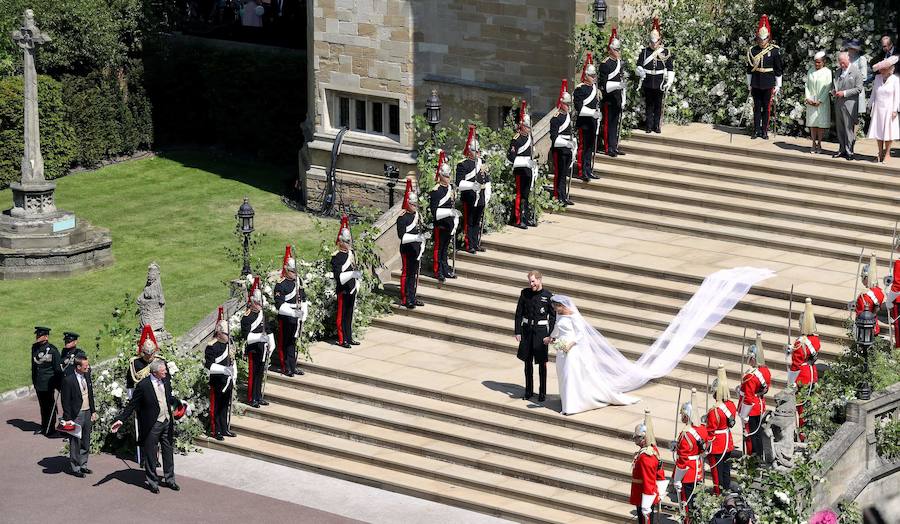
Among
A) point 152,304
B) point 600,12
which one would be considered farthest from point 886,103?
point 152,304

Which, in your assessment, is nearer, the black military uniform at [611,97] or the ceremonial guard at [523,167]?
the ceremonial guard at [523,167]

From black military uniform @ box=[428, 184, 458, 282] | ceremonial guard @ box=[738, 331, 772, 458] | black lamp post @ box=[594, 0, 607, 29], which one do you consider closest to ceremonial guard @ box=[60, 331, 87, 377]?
black military uniform @ box=[428, 184, 458, 282]

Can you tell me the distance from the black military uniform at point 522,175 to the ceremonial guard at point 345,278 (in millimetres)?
3377

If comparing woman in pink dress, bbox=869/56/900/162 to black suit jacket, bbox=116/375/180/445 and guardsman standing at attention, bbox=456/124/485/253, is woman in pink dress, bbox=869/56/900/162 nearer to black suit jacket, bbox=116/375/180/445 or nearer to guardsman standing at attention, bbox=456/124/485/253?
guardsman standing at attention, bbox=456/124/485/253

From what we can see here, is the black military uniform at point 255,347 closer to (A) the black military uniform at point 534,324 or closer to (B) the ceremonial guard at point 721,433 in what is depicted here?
(A) the black military uniform at point 534,324

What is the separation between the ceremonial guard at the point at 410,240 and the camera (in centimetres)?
2769

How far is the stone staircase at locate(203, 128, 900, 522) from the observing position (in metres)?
24.1

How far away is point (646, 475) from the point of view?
21578 millimetres

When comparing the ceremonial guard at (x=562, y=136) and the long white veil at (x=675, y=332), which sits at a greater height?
the ceremonial guard at (x=562, y=136)

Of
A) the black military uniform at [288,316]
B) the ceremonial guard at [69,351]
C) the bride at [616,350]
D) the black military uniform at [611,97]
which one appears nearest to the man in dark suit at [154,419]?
the ceremonial guard at [69,351]

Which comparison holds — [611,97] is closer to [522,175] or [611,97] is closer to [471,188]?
[522,175]

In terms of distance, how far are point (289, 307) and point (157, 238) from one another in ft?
31.5

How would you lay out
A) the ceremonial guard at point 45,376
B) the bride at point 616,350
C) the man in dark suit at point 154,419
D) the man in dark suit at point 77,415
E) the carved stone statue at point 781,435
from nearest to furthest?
the carved stone statue at point 781,435, the man in dark suit at point 154,419, the bride at point 616,350, the man in dark suit at point 77,415, the ceremonial guard at point 45,376

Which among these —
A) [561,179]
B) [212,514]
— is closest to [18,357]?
[212,514]
